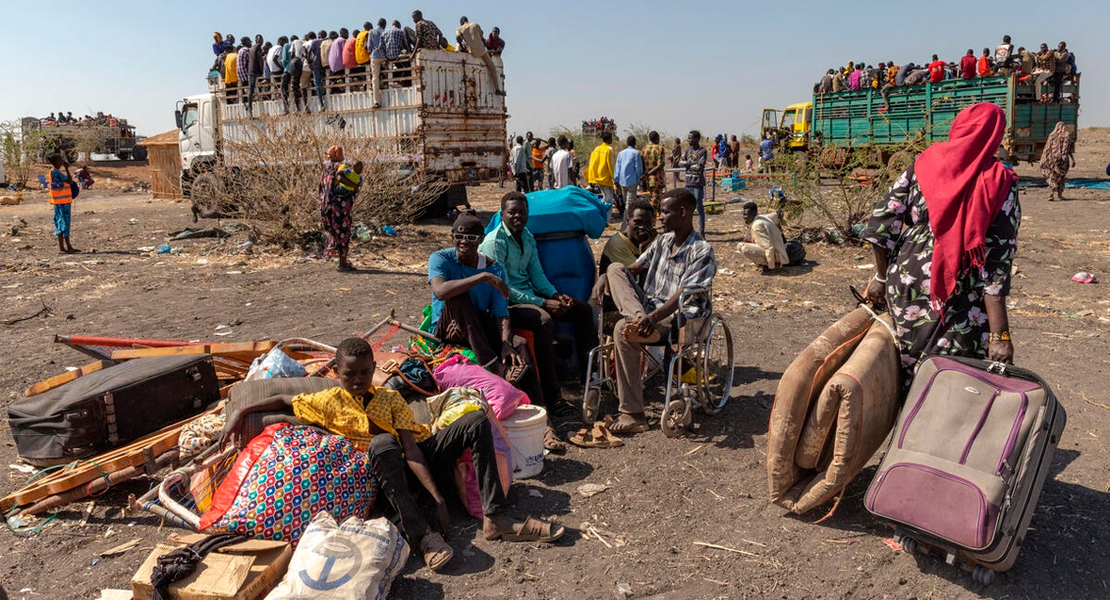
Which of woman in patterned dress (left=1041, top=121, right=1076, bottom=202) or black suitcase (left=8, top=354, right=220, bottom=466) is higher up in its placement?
woman in patterned dress (left=1041, top=121, right=1076, bottom=202)

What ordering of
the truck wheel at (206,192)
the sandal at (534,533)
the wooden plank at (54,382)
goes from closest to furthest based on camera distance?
the sandal at (534,533) < the wooden plank at (54,382) < the truck wheel at (206,192)

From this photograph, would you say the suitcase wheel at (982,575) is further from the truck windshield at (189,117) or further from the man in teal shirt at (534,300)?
the truck windshield at (189,117)

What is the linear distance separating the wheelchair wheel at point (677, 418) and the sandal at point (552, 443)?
0.59m

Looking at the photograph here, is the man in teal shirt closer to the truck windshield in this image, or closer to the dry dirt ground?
the dry dirt ground

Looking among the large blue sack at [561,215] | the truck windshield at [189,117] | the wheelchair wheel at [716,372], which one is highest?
the truck windshield at [189,117]

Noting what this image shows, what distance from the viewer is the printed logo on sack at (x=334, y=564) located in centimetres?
279

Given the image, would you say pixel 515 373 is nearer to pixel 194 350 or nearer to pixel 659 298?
pixel 659 298

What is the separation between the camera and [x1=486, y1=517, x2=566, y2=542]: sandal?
136 inches

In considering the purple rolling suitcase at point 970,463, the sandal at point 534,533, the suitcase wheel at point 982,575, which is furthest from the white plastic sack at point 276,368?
the suitcase wheel at point 982,575

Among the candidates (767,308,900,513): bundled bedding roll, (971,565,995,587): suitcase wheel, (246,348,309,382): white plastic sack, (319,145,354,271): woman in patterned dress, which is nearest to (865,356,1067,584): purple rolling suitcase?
(971,565,995,587): suitcase wheel

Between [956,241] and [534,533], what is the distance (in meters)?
2.19

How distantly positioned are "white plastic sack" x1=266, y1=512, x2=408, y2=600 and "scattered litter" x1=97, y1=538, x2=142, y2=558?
37.1 inches

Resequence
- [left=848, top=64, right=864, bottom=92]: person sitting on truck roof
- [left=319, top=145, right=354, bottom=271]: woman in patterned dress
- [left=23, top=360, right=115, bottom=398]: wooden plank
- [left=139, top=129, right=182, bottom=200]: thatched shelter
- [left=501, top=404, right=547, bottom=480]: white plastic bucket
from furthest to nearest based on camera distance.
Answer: [left=848, top=64, right=864, bottom=92]: person sitting on truck roof
[left=139, top=129, right=182, bottom=200]: thatched shelter
[left=319, top=145, right=354, bottom=271]: woman in patterned dress
[left=23, top=360, right=115, bottom=398]: wooden plank
[left=501, top=404, right=547, bottom=480]: white plastic bucket

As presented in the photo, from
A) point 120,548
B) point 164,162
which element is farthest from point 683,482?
point 164,162
